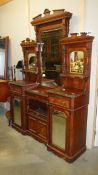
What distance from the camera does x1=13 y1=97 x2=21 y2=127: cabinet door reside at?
3.35 m

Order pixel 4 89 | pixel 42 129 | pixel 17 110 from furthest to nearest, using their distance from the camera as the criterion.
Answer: pixel 4 89 < pixel 17 110 < pixel 42 129

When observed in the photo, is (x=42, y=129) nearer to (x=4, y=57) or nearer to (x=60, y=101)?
(x=60, y=101)

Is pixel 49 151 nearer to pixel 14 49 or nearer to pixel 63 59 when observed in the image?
pixel 63 59

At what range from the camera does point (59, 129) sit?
256 centimetres

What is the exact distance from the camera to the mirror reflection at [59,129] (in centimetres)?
247

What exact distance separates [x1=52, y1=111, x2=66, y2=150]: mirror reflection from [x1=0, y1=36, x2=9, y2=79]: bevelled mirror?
2.21 m

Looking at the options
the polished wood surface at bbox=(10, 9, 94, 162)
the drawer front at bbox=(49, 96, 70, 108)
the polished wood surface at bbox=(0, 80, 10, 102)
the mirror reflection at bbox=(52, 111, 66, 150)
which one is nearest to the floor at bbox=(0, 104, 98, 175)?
the polished wood surface at bbox=(10, 9, 94, 162)

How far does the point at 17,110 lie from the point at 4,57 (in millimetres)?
1577

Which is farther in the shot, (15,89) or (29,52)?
(29,52)

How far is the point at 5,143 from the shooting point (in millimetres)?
2980

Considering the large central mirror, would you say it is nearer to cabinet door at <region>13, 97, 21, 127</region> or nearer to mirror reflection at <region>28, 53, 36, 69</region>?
mirror reflection at <region>28, 53, 36, 69</region>

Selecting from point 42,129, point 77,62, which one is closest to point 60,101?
point 77,62

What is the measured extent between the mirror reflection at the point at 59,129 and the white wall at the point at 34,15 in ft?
1.61

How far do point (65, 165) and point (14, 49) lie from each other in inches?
110
